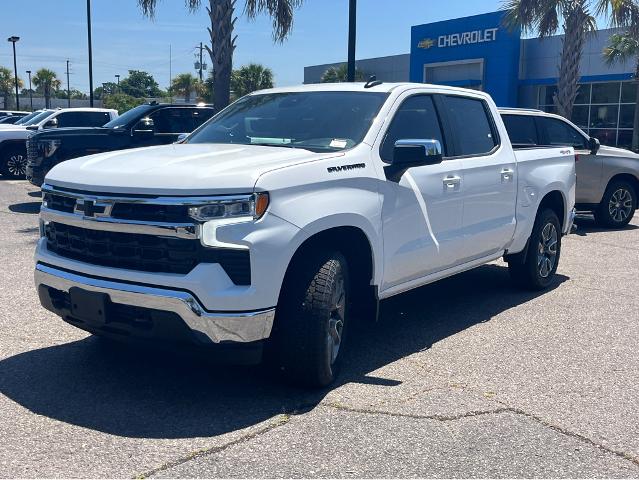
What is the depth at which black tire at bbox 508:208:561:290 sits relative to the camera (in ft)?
23.9

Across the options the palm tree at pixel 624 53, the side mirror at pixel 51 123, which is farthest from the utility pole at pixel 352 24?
the palm tree at pixel 624 53

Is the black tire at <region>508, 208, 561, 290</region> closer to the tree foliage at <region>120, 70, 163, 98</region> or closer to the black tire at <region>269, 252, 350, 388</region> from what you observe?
the black tire at <region>269, 252, 350, 388</region>

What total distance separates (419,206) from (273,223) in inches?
61.0

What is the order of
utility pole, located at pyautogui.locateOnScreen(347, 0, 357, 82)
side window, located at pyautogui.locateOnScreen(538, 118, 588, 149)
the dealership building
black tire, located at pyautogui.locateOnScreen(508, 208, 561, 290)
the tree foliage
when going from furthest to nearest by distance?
1. the tree foliage
2. the dealership building
3. utility pole, located at pyautogui.locateOnScreen(347, 0, 357, 82)
4. side window, located at pyautogui.locateOnScreen(538, 118, 588, 149)
5. black tire, located at pyautogui.locateOnScreen(508, 208, 561, 290)

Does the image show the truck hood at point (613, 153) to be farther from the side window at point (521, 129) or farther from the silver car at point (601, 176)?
the side window at point (521, 129)

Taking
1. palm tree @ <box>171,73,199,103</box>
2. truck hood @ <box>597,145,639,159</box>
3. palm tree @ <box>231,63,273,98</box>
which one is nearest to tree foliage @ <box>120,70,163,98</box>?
palm tree @ <box>171,73,199,103</box>

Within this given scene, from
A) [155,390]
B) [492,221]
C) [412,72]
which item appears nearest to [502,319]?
[492,221]

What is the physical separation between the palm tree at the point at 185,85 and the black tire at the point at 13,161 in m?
51.4

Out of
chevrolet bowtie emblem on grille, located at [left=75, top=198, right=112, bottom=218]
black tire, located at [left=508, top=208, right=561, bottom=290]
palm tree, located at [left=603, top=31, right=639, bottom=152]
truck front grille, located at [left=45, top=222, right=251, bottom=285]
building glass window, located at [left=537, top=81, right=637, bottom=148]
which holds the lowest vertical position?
black tire, located at [left=508, top=208, right=561, bottom=290]

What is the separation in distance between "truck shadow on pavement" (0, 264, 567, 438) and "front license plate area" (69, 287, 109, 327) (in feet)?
1.39

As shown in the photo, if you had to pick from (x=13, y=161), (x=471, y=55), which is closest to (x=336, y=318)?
(x=13, y=161)

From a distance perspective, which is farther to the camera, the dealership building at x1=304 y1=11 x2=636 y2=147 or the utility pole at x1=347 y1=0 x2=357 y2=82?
the dealership building at x1=304 y1=11 x2=636 y2=147

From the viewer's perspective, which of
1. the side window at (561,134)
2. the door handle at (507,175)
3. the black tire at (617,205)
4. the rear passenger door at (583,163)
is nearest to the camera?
the door handle at (507,175)

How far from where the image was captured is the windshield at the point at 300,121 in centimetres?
516
